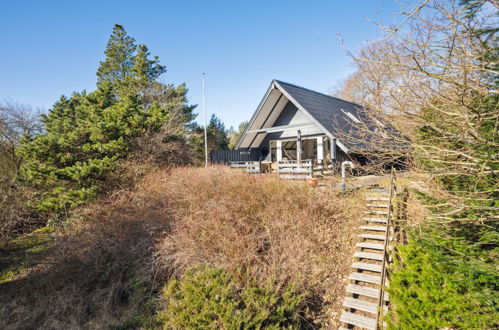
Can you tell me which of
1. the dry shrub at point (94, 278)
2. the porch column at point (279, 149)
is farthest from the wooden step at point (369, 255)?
the porch column at point (279, 149)

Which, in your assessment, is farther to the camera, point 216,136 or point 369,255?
point 216,136

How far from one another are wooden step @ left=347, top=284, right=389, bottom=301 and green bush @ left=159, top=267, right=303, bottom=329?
4.14ft

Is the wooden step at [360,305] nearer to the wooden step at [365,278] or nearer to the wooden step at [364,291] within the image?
the wooden step at [364,291]

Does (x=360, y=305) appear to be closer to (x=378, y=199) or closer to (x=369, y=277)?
(x=369, y=277)

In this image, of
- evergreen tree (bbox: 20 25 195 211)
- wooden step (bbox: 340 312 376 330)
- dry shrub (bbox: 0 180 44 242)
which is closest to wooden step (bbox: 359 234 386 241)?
wooden step (bbox: 340 312 376 330)

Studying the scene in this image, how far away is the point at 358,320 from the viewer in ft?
16.2

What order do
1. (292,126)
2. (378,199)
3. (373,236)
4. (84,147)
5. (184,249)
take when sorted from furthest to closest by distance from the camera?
(292,126), (84,147), (378,199), (373,236), (184,249)

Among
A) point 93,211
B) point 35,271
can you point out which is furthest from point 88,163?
point 35,271

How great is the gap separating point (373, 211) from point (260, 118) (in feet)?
28.8

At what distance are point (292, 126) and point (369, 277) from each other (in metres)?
8.63

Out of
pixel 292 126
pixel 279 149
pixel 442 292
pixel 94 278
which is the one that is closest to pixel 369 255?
pixel 442 292

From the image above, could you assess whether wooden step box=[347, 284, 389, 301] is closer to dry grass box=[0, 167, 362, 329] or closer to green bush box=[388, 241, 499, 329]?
dry grass box=[0, 167, 362, 329]

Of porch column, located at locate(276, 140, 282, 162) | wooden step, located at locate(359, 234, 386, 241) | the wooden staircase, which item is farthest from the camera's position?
porch column, located at locate(276, 140, 282, 162)

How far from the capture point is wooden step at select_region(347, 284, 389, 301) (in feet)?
17.1
